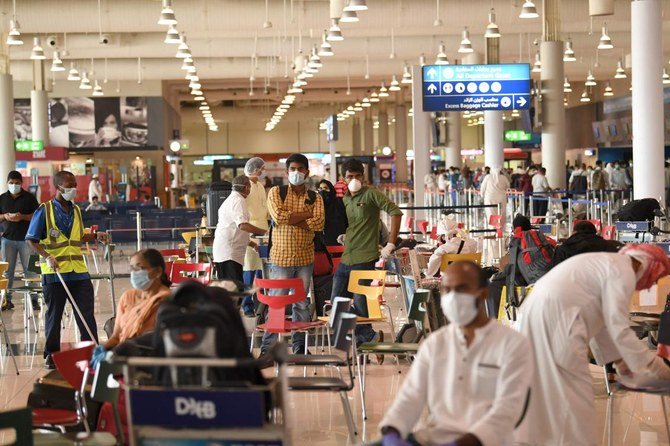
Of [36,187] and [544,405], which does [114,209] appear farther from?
[544,405]

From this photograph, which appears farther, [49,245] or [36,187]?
[36,187]

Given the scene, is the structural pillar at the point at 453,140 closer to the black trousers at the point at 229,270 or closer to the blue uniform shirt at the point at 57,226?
the black trousers at the point at 229,270

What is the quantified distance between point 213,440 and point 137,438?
0.94 ft

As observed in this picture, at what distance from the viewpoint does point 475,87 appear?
24.6 metres

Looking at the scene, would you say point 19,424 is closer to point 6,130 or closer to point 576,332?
point 576,332

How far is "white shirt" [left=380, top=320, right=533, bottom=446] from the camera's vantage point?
4.60 m

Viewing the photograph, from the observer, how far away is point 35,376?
33.1 ft

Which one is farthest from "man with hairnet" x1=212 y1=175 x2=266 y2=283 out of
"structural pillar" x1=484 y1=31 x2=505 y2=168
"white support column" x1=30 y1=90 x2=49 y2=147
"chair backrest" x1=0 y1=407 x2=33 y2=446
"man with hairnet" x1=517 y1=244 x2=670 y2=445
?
"white support column" x1=30 y1=90 x2=49 y2=147

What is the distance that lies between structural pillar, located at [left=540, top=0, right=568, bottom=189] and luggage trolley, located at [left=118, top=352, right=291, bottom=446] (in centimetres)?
2285

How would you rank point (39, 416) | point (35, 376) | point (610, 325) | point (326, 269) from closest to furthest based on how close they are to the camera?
1. point (610, 325)
2. point (39, 416)
3. point (35, 376)
4. point (326, 269)

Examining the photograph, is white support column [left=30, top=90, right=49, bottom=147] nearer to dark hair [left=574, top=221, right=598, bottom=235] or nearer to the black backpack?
the black backpack

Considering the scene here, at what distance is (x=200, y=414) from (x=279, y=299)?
15.4 ft

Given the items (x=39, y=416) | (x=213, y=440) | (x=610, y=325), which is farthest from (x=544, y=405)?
(x=39, y=416)

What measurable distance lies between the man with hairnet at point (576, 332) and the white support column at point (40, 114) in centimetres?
3371
